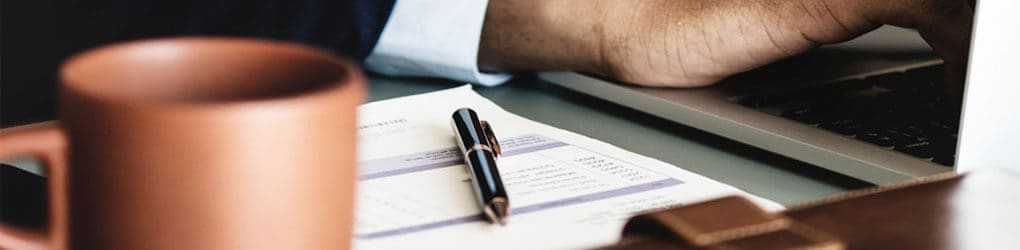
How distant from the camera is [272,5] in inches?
34.3

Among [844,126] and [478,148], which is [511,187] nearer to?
[478,148]

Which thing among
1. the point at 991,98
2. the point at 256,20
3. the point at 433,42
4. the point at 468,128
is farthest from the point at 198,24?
the point at 991,98

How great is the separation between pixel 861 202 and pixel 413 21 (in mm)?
531

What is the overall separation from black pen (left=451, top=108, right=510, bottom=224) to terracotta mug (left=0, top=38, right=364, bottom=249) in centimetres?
19

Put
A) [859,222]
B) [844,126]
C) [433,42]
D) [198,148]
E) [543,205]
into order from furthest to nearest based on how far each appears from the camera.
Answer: [433,42] → [844,126] → [543,205] → [859,222] → [198,148]

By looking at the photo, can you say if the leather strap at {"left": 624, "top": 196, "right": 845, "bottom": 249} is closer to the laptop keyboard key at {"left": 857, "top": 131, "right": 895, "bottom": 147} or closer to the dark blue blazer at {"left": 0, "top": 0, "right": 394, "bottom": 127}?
the laptop keyboard key at {"left": 857, "top": 131, "right": 895, "bottom": 147}

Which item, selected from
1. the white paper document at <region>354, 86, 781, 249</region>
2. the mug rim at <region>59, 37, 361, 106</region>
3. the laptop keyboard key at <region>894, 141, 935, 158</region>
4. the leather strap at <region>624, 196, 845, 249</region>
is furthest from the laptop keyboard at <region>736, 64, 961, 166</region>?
the mug rim at <region>59, 37, 361, 106</region>

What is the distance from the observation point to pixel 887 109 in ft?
2.32

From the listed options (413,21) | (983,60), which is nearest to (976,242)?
(983,60)

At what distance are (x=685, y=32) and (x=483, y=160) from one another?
27cm

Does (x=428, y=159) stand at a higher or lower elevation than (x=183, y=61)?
lower

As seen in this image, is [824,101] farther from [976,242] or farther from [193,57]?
[193,57]

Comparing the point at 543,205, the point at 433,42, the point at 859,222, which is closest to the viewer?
the point at 859,222

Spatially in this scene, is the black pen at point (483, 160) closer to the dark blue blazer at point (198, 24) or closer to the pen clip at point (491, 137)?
the pen clip at point (491, 137)
